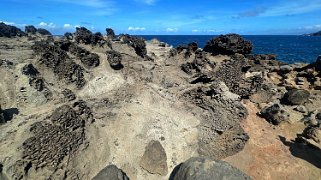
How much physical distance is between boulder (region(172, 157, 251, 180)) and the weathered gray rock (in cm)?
196

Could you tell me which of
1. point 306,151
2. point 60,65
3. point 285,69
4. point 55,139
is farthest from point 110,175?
point 285,69

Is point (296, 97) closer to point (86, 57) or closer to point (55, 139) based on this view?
point (86, 57)

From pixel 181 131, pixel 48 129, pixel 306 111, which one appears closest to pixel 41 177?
pixel 48 129

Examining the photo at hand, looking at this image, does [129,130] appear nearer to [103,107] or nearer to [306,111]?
[103,107]

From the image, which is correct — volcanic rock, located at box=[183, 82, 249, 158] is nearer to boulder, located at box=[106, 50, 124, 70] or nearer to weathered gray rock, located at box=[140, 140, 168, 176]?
weathered gray rock, located at box=[140, 140, 168, 176]

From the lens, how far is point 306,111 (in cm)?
1962

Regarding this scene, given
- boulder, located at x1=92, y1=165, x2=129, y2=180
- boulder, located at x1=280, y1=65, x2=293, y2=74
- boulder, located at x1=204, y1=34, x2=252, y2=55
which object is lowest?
boulder, located at x1=280, y1=65, x2=293, y2=74

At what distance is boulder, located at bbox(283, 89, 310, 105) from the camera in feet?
67.5

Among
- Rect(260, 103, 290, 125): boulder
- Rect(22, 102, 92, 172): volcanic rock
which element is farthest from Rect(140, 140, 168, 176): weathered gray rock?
Rect(260, 103, 290, 125): boulder

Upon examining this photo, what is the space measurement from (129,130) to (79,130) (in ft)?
7.31

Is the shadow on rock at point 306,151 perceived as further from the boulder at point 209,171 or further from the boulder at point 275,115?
the boulder at point 209,171

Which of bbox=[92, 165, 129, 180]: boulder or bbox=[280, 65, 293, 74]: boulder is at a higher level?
bbox=[92, 165, 129, 180]: boulder

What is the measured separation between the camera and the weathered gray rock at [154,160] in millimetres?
12961

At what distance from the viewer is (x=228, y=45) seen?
2150 centimetres
